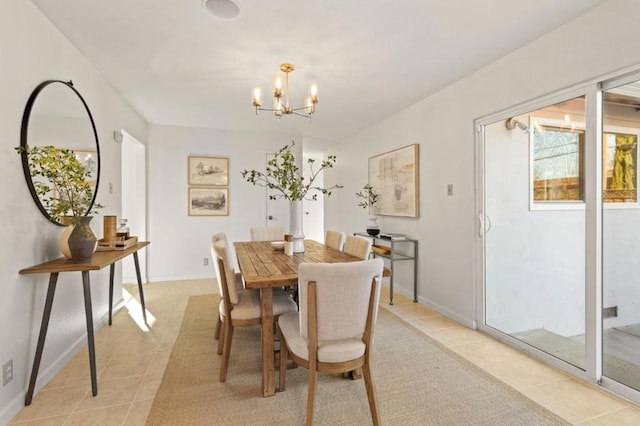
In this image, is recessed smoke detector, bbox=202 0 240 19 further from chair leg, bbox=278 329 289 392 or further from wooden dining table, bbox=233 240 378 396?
chair leg, bbox=278 329 289 392

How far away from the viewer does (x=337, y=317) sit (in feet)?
5.06

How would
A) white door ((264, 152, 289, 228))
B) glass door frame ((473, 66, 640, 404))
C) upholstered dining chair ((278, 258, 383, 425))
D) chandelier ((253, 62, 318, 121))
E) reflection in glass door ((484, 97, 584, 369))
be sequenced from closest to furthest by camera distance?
upholstered dining chair ((278, 258, 383, 425)) → glass door frame ((473, 66, 640, 404)) → reflection in glass door ((484, 97, 584, 369)) → chandelier ((253, 62, 318, 121)) → white door ((264, 152, 289, 228))

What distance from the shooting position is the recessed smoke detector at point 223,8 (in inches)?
75.4

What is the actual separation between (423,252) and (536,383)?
179cm

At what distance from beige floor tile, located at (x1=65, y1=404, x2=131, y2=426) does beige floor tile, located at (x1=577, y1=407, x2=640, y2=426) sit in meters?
2.54

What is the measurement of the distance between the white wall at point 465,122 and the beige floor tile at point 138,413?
9.02 ft

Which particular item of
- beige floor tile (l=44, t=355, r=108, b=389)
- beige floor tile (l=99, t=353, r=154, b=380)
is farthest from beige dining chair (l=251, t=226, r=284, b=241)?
beige floor tile (l=44, t=355, r=108, b=389)

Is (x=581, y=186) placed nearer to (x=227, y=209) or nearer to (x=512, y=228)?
(x=512, y=228)

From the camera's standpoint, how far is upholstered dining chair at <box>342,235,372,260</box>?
2371 millimetres

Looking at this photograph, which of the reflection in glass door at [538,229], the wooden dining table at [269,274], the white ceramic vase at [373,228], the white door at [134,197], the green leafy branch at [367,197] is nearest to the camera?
the wooden dining table at [269,274]

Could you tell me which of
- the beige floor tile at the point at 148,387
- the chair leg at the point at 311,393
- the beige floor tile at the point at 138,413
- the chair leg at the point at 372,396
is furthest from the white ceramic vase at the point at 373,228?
the beige floor tile at the point at 138,413

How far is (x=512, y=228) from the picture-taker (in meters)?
2.87

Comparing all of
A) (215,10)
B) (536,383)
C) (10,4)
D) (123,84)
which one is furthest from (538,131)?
(123,84)

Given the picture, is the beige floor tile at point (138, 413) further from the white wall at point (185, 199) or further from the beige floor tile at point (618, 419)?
the white wall at point (185, 199)
